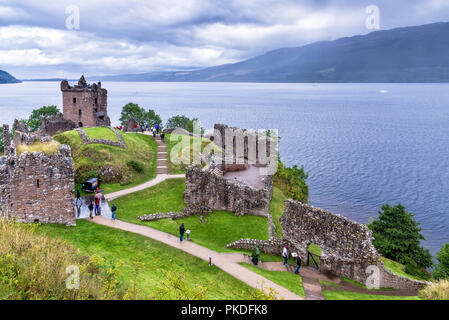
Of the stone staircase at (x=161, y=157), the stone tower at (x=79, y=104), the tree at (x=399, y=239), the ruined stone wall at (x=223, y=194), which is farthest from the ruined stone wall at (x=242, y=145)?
the stone tower at (x=79, y=104)

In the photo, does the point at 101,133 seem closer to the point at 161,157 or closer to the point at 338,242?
the point at 161,157

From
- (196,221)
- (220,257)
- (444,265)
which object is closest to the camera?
(220,257)

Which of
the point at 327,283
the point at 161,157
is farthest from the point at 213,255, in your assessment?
Result: the point at 161,157

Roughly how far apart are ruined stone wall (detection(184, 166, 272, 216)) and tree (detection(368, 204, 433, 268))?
15.4 metres

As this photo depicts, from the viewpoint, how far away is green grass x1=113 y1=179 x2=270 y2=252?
2709cm

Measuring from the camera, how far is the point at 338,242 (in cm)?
2159

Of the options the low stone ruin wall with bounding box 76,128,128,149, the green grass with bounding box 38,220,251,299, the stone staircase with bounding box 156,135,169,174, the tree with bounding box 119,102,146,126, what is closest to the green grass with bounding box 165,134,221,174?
the stone staircase with bounding box 156,135,169,174

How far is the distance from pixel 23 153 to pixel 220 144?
40.9 meters

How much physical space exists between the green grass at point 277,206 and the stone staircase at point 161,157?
49.7 ft

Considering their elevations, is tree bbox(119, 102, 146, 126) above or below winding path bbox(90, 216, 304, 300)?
above

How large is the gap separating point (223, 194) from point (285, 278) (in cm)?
1313

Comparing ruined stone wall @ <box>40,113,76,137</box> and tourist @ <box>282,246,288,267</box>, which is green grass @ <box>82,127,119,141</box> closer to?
ruined stone wall @ <box>40,113,76,137</box>
